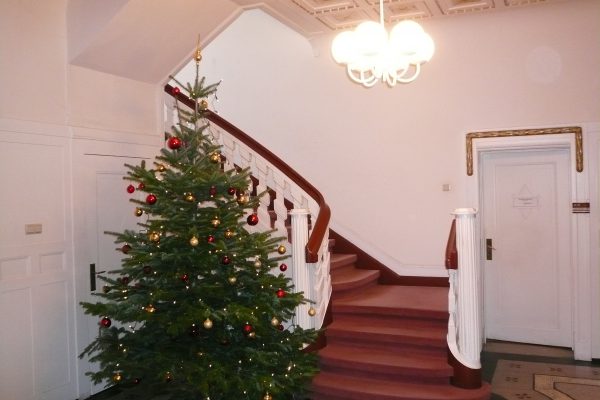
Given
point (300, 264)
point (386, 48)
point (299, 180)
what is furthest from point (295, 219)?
point (386, 48)

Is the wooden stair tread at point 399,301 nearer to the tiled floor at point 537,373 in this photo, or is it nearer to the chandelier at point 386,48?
the tiled floor at point 537,373

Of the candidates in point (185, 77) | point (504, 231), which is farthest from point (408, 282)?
→ point (185, 77)

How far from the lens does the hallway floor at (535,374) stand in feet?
13.9

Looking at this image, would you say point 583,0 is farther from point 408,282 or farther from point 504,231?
point 408,282

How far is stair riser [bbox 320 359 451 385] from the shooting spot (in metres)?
4.11

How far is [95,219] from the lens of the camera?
4406 mm

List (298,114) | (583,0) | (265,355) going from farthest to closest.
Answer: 1. (298,114)
2. (583,0)
3. (265,355)

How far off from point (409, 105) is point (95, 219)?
11.7ft

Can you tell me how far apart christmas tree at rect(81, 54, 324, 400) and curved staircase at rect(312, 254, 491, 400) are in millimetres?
789

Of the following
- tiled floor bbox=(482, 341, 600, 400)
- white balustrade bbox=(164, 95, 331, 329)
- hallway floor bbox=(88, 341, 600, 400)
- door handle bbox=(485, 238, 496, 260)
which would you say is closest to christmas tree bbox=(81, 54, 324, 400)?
white balustrade bbox=(164, 95, 331, 329)

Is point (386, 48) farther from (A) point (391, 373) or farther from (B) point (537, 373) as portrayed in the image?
(B) point (537, 373)

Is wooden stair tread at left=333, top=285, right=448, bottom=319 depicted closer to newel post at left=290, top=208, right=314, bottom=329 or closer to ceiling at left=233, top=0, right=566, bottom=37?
newel post at left=290, top=208, right=314, bottom=329

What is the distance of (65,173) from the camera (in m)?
4.16

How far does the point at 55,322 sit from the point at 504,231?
4.51 metres
